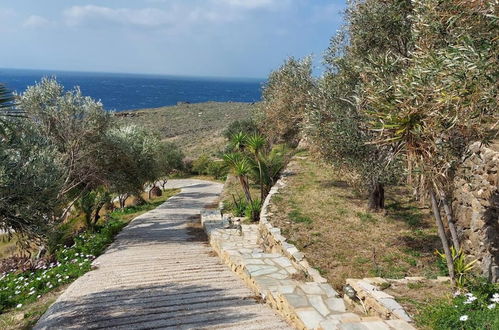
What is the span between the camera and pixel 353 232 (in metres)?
11.5

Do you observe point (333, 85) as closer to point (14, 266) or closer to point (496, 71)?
point (496, 71)

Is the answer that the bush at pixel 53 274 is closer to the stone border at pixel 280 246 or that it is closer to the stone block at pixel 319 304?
the stone border at pixel 280 246

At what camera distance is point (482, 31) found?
6.02 metres

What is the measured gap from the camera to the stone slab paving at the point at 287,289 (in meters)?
6.25

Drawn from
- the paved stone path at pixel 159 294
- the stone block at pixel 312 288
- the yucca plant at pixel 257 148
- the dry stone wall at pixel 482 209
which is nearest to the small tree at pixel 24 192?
the paved stone path at pixel 159 294

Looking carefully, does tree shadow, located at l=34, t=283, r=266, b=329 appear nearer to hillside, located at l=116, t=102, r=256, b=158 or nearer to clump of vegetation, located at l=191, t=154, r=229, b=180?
clump of vegetation, located at l=191, t=154, r=229, b=180

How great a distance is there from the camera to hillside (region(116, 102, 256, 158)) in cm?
5956

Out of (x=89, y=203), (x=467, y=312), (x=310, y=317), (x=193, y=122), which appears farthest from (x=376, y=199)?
(x=193, y=122)

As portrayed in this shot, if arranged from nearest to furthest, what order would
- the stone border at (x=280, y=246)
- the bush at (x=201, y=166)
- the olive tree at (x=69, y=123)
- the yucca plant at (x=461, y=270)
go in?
the yucca plant at (x=461, y=270) → the stone border at (x=280, y=246) → the olive tree at (x=69, y=123) → the bush at (x=201, y=166)

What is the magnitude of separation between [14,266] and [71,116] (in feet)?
20.8

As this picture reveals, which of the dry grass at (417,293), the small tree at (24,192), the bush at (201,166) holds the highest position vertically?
the small tree at (24,192)

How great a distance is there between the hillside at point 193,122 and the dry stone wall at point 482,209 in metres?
44.8

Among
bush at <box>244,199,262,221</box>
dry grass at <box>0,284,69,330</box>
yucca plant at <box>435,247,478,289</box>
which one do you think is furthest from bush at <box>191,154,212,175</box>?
yucca plant at <box>435,247,478,289</box>

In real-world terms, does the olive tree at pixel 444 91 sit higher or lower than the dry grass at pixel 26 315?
higher
